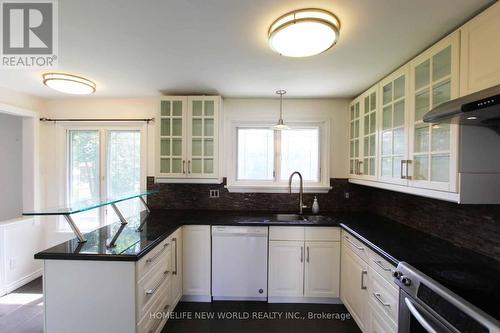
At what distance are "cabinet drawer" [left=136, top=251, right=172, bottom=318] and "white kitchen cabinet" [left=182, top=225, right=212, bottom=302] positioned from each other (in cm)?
34

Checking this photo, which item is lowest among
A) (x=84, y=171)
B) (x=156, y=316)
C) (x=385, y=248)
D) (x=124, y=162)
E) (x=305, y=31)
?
(x=156, y=316)

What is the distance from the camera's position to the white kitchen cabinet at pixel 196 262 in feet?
8.04

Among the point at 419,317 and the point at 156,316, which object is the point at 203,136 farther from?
the point at 419,317

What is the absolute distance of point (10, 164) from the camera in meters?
3.17

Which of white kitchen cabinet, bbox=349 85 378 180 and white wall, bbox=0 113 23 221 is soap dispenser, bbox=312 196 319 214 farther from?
white wall, bbox=0 113 23 221

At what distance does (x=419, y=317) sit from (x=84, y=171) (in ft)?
12.6

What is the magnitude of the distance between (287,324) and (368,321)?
74 cm

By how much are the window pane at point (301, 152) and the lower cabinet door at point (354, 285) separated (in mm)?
1102

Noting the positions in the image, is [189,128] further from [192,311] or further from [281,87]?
[192,311]

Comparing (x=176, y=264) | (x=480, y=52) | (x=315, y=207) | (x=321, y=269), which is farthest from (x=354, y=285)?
(x=480, y=52)

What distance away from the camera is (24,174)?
9.66ft

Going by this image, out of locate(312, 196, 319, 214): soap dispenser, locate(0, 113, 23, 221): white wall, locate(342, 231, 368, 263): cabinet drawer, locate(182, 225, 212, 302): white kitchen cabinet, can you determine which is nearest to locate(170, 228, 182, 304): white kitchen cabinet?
locate(182, 225, 212, 302): white kitchen cabinet

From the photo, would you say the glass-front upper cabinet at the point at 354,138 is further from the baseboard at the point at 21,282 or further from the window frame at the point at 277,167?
the baseboard at the point at 21,282

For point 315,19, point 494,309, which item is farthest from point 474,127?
point 315,19
